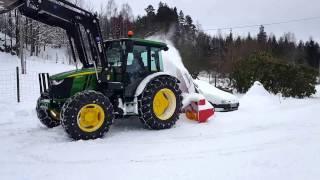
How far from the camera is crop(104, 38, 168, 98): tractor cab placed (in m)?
8.77

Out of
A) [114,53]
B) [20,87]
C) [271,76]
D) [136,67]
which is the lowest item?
[20,87]

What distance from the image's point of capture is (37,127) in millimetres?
9336

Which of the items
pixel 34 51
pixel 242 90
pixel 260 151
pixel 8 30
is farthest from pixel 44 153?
pixel 8 30

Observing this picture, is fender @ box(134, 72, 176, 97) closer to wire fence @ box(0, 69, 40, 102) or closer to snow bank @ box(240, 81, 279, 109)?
snow bank @ box(240, 81, 279, 109)

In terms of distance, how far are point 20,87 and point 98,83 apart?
12.2 meters

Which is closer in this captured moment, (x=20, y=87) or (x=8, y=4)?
(x=8, y=4)

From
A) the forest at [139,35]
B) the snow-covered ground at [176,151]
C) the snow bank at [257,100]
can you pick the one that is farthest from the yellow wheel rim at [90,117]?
the forest at [139,35]

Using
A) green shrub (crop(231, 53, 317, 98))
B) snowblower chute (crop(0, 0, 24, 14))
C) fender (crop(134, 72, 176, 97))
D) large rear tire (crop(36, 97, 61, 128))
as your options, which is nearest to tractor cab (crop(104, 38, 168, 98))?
fender (crop(134, 72, 176, 97))

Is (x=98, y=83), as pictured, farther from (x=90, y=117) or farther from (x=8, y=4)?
(x=8, y=4)

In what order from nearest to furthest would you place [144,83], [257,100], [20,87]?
[144,83], [257,100], [20,87]

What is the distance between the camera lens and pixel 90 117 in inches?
307

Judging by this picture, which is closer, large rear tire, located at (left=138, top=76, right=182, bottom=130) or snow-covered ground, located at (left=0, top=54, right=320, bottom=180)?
snow-covered ground, located at (left=0, top=54, right=320, bottom=180)

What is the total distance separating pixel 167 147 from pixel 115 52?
2954mm

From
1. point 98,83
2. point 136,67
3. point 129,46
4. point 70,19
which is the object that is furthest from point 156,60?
point 70,19
